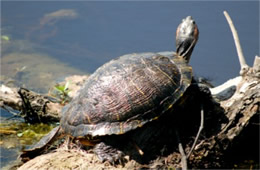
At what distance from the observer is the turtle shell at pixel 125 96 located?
9.28 feet

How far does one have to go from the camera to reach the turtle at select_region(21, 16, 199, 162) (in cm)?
283

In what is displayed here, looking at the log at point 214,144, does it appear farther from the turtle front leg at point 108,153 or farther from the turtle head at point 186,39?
the turtle head at point 186,39

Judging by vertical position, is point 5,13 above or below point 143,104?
above

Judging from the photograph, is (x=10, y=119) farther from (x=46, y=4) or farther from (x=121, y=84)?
(x=46, y=4)

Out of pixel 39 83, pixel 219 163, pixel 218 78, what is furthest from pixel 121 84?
pixel 218 78

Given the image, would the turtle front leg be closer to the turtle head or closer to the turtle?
the turtle

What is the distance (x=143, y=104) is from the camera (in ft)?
9.38

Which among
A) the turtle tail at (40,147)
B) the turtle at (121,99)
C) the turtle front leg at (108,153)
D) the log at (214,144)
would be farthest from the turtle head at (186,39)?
the turtle tail at (40,147)

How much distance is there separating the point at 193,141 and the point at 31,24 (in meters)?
7.56

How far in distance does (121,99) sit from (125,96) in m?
0.04

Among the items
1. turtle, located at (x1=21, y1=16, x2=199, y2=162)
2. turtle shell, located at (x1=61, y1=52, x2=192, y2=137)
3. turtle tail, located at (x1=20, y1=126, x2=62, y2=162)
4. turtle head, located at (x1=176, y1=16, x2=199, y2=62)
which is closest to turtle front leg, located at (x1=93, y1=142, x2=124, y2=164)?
turtle, located at (x1=21, y1=16, x2=199, y2=162)

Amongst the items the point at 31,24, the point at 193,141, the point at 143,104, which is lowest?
the point at 193,141

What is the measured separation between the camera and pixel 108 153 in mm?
2842

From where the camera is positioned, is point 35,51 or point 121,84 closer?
point 121,84
